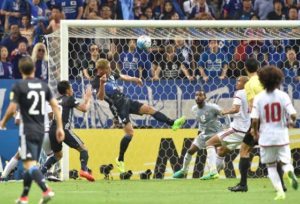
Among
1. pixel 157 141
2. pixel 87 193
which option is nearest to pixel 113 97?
pixel 157 141

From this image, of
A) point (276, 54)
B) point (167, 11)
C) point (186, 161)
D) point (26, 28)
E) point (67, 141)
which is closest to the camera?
point (67, 141)

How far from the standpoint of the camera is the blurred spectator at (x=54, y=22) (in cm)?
2278

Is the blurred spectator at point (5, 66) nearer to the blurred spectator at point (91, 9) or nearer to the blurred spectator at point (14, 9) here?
the blurred spectator at point (14, 9)

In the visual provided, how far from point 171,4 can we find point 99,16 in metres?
1.83

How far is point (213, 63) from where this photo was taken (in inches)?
768

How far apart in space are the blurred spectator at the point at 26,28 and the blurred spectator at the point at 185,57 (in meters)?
4.41

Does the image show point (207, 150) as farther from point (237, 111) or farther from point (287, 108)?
point (287, 108)

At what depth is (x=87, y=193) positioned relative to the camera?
1493 cm

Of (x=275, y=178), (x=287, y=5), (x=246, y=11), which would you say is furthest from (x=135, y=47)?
(x=275, y=178)

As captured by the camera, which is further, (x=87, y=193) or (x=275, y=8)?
(x=275, y=8)

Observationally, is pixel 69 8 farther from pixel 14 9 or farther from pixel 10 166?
pixel 10 166

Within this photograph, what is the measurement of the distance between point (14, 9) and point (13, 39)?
1.74 m

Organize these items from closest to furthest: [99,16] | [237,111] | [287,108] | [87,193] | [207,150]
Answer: [287,108]
[87,193]
[237,111]
[207,150]
[99,16]

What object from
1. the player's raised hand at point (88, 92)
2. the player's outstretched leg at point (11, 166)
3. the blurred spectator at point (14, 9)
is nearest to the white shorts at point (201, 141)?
the player's raised hand at point (88, 92)
